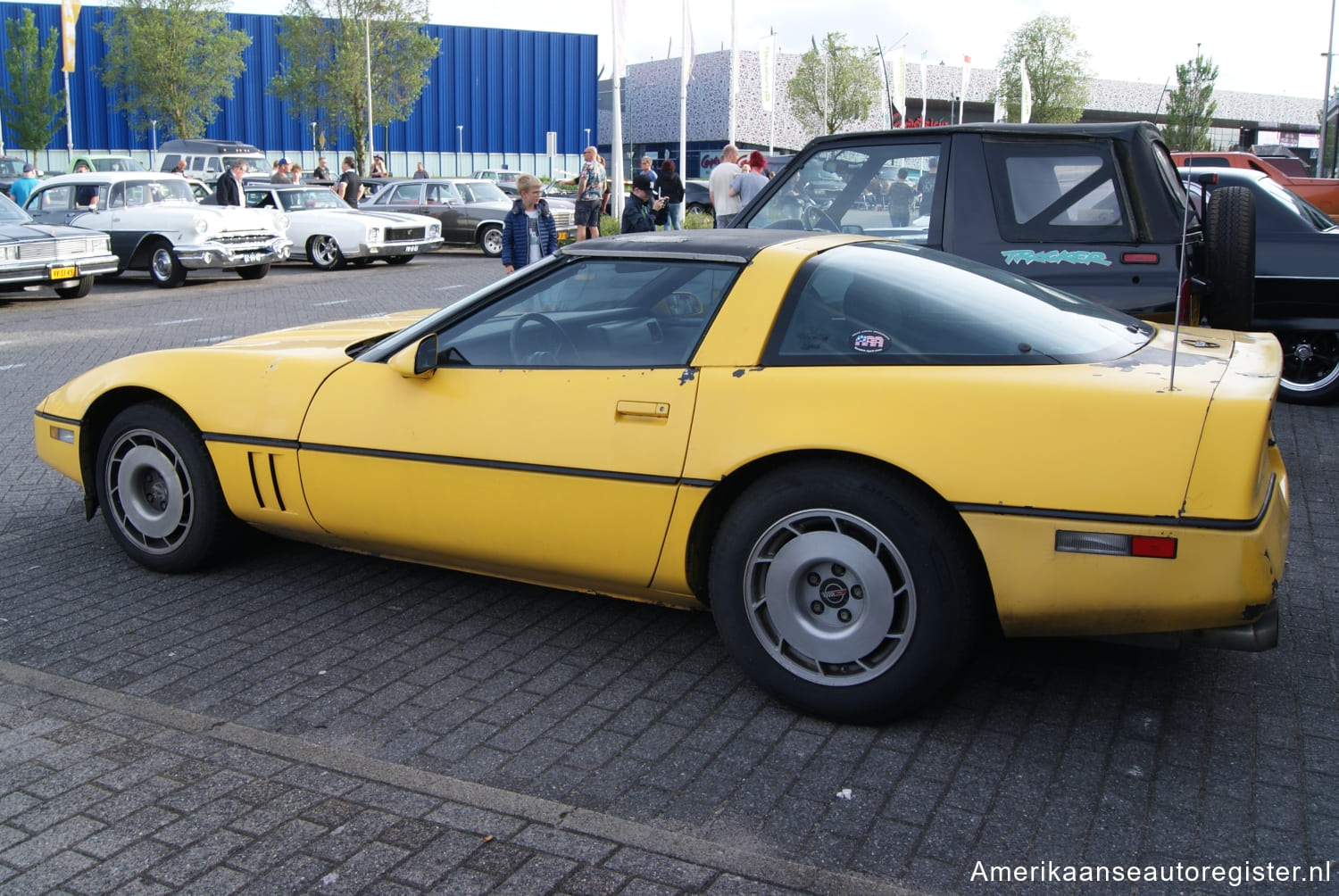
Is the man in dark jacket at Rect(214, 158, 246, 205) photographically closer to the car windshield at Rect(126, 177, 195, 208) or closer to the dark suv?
the car windshield at Rect(126, 177, 195, 208)

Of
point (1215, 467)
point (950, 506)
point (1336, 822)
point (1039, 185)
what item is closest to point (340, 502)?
point (950, 506)

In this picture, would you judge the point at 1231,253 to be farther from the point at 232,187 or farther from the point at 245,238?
the point at 232,187

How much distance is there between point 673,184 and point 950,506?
48.6ft

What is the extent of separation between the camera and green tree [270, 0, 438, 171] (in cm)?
4709

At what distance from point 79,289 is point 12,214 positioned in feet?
4.07

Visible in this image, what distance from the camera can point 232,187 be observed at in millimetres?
19109

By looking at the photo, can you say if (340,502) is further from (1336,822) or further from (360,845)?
(1336,822)

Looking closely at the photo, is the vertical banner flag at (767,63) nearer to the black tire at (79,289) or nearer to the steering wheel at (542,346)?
the black tire at (79,289)

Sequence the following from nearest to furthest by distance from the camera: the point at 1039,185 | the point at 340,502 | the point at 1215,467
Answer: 1. the point at 1215,467
2. the point at 340,502
3. the point at 1039,185

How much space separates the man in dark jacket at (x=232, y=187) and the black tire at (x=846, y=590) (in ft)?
58.2

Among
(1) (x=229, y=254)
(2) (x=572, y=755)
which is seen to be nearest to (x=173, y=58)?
(1) (x=229, y=254)

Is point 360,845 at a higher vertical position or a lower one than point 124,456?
lower

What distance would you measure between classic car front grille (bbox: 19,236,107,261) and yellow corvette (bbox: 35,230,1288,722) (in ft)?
40.7

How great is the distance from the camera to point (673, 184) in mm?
17438
